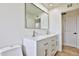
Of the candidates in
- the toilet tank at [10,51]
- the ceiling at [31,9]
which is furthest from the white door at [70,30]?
the toilet tank at [10,51]

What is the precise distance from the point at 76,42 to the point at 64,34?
30.1 inches

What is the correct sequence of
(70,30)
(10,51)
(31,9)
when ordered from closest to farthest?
(10,51) → (31,9) → (70,30)

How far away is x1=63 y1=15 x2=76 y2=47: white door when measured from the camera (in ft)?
13.9

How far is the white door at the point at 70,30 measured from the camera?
4252mm

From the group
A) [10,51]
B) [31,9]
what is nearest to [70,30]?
[31,9]

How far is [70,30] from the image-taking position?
4367mm

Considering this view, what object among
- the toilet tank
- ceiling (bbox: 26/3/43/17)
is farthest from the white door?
the toilet tank

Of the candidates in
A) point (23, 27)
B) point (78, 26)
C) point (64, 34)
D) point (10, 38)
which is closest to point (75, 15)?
point (78, 26)

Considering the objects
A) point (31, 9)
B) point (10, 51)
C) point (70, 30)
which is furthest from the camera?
point (70, 30)

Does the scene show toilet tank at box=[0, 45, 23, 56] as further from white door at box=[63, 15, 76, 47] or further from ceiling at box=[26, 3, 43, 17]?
white door at box=[63, 15, 76, 47]

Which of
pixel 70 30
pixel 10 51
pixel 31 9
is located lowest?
pixel 10 51

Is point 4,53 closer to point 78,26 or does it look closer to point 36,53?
point 36,53

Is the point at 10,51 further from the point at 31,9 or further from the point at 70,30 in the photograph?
the point at 70,30

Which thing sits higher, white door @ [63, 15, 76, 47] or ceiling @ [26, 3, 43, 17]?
ceiling @ [26, 3, 43, 17]
